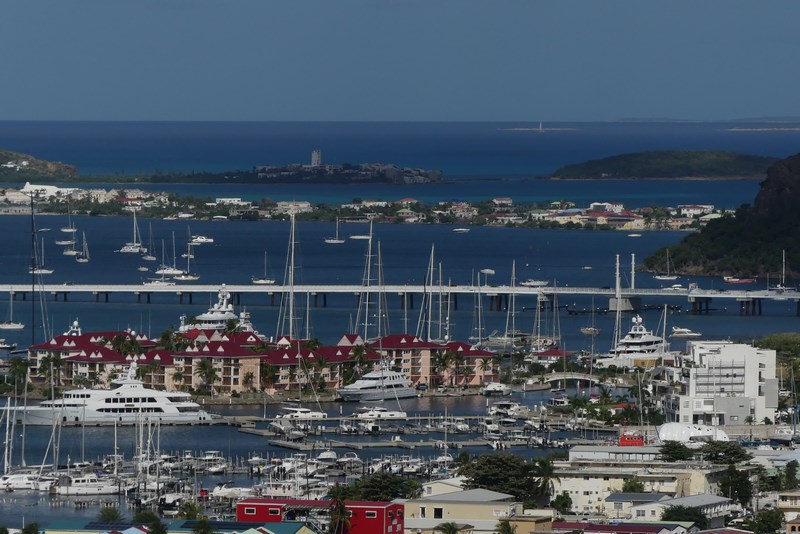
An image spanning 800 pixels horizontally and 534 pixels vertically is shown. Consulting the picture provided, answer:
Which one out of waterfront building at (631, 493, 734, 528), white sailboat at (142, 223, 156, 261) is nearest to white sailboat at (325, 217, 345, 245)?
white sailboat at (142, 223, 156, 261)

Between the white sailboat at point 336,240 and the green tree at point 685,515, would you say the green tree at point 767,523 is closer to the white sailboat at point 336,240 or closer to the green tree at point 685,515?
the green tree at point 685,515

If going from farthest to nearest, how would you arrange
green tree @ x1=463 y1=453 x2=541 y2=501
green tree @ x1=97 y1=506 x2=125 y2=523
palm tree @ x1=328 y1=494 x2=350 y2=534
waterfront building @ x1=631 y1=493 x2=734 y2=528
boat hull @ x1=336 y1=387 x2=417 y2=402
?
boat hull @ x1=336 y1=387 x2=417 y2=402 → green tree @ x1=463 y1=453 x2=541 y2=501 → green tree @ x1=97 y1=506 x2=125 y2=523 → waterfront building @ x1=631 y1=493 x2=734 y2=528 → palm tree @ x1=328 y1=494 x2=350 y2=534

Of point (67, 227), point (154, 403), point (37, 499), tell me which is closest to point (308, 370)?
point (154, 403)

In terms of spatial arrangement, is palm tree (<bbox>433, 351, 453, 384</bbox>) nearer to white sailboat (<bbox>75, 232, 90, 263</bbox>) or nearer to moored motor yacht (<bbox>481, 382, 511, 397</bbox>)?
moored motor yacht (<bbox>481, 382, 511, 397</bbox>)

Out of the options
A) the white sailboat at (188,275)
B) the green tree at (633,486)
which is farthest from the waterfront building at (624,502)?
the white sailboat at (188,275)

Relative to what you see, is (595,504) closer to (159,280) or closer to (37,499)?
(37,499)

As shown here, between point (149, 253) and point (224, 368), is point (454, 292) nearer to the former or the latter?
point (224, 368)
